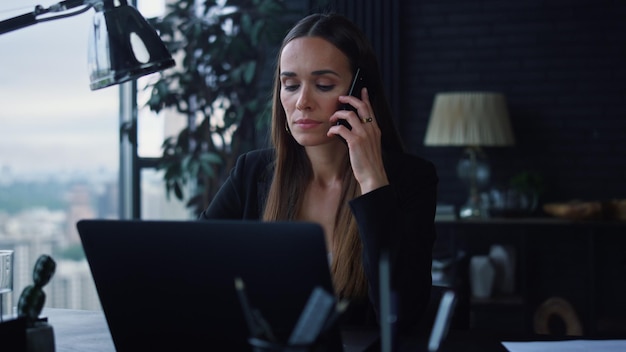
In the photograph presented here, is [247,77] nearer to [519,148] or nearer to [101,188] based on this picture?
[101,188]

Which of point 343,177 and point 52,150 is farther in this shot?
point 52,150

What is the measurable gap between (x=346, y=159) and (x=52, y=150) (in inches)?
75.0

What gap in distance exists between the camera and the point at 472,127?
4059 mm

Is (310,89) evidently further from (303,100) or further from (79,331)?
(79,331)

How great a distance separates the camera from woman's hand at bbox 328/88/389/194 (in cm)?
171

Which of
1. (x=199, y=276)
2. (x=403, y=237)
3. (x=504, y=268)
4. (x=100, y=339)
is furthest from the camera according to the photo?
(x=504, y=268)

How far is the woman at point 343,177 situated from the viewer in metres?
1.63

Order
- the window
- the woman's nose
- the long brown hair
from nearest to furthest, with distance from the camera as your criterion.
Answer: the woman's nose → the long brown hair → the window

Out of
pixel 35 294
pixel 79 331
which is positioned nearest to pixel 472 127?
pixel 79 331

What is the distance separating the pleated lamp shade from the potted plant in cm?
93

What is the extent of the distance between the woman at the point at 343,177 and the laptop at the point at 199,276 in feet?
1.87

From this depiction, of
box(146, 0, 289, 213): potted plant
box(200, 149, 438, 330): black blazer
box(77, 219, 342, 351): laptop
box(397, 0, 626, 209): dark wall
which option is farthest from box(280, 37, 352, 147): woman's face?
box(397, 0, 626, 209): dark wall

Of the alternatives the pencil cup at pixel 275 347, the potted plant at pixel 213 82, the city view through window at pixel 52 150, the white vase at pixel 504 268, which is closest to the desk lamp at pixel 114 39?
the pencil cup at pixel 275 347

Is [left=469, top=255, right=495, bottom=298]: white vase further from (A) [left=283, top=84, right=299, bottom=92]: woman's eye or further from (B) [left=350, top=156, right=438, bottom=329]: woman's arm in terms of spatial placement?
(A) [left=283, top=84, right=299, bottom=92]: woman's eye
